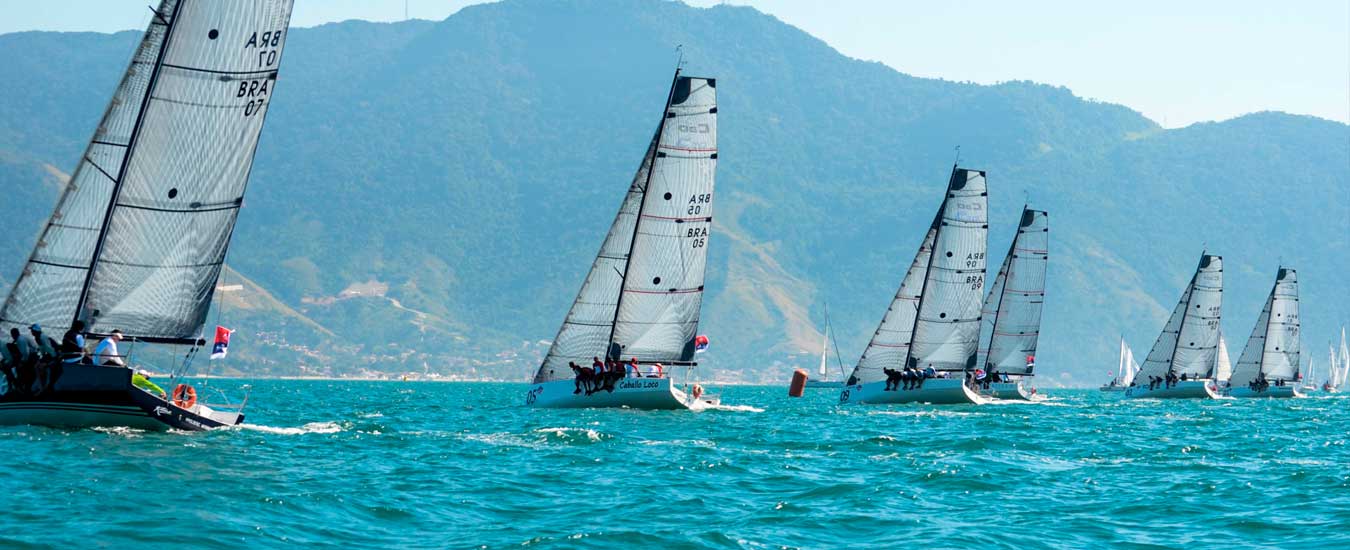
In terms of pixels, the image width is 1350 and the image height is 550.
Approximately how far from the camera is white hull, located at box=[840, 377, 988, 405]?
6475cm

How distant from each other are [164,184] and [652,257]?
23143 mm

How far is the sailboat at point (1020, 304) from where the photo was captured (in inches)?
3238

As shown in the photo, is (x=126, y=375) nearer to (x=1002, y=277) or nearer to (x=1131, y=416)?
(x=1131, y=416)

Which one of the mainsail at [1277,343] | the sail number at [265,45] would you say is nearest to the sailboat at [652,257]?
the sail number at [265,45]

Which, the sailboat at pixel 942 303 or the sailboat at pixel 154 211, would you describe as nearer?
the sailboat at pixel 154 211

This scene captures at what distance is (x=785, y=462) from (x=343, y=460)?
27.3ft

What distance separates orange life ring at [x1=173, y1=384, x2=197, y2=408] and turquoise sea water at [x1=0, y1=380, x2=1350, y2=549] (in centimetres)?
90

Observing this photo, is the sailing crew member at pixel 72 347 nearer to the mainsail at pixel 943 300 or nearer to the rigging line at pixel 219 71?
the rigging line at pixel 219 71

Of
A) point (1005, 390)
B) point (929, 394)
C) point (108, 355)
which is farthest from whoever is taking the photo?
point (1005, 390)

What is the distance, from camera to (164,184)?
3180cm

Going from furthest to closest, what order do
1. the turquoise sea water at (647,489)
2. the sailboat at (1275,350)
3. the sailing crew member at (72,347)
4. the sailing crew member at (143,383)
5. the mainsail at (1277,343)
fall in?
the mainsail at (1277,343) < the sailboat at (1275,350) < the sailing crew member at (143,383) < the sailing crew member at (72,347) < the turquoise sea water at (647,489)

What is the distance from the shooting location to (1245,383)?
10688 cm

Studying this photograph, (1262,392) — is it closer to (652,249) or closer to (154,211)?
(652,249)

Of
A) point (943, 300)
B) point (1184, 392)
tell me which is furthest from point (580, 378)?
point (1184, 392)
